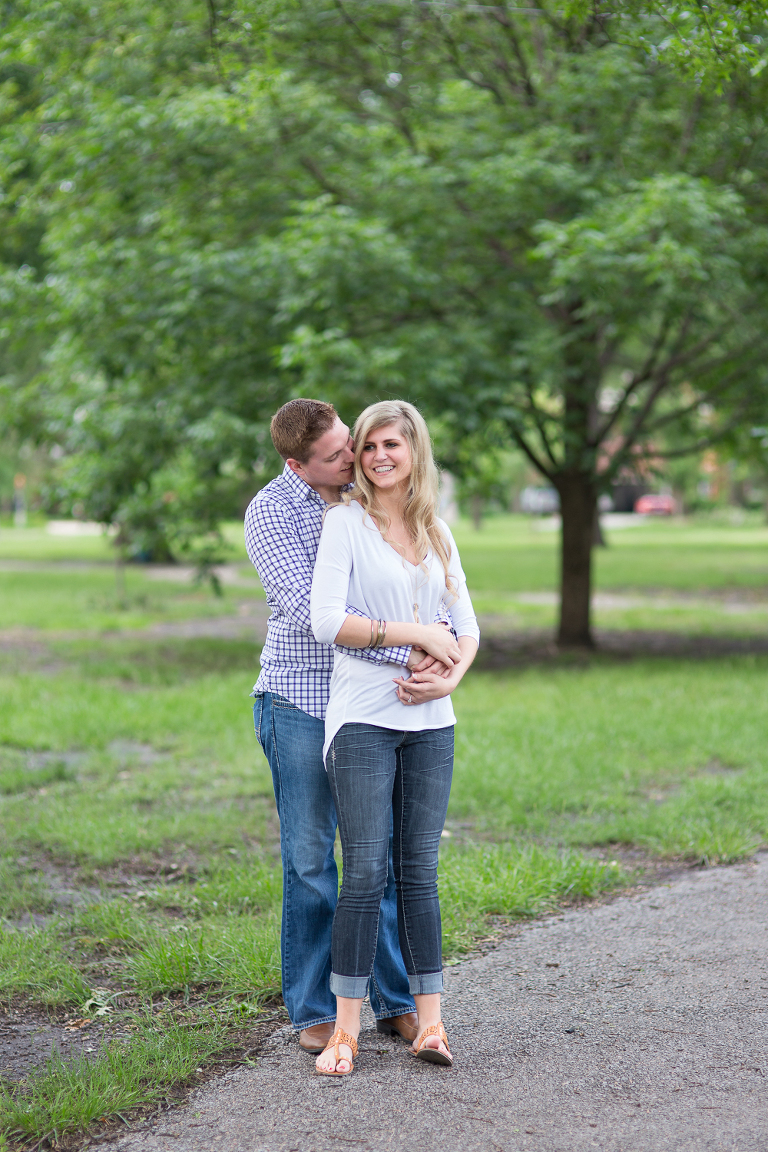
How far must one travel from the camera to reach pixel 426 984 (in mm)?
3223

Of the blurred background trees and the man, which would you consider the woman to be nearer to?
the man

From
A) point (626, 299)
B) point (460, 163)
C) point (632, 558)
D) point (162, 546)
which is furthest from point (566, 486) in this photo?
point (632, 558)

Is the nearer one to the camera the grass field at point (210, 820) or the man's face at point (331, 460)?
the man's face at point (331, 460)

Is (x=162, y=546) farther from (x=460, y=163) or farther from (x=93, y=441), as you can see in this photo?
(x=460, y=163)

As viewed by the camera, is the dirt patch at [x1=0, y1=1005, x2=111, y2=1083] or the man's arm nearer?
the man's arm

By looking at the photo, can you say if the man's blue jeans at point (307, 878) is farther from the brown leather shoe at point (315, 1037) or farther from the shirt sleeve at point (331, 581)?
the shirt sleeve at point (331, 581)

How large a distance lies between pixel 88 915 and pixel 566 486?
8.63 metres

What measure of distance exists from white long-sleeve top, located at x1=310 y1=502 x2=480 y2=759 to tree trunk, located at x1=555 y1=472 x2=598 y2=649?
363 inches

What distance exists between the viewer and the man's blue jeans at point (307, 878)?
319 centimetres

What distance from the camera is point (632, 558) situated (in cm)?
3023

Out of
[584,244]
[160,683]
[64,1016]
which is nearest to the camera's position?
[64,1016]

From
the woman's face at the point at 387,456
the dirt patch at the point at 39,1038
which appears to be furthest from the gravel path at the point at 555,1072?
the woman's face at the point at 387,456

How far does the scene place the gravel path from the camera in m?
2.76

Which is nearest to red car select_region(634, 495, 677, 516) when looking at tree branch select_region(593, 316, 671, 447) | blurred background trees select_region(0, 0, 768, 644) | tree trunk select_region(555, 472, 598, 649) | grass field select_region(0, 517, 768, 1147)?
tree trunk select_region(555, 472, 598, 649)
